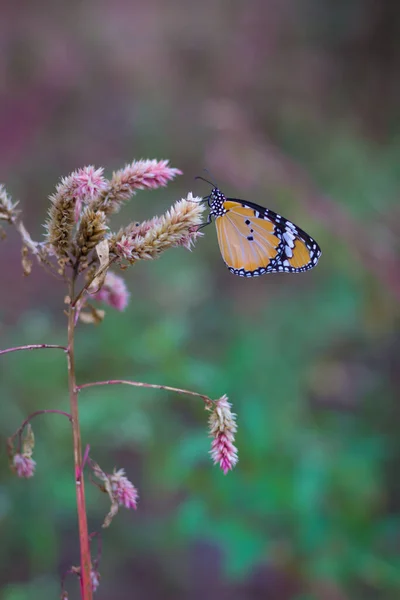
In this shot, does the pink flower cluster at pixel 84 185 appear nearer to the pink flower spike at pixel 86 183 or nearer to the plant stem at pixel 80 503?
the pink flower spike at pixel 86 183

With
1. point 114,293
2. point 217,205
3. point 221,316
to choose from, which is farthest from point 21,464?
point 221,316

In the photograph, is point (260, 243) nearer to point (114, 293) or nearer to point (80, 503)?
point (114, 293)

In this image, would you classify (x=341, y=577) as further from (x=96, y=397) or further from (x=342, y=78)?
(x=342, y=78)

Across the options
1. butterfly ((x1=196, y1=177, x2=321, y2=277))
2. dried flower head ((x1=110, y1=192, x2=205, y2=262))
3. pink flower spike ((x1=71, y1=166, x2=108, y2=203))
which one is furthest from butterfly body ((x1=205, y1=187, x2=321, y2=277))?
pink flower spike ((x1=71, y1=166, x2=108, y2=203))

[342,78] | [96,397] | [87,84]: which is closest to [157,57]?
[87,84]

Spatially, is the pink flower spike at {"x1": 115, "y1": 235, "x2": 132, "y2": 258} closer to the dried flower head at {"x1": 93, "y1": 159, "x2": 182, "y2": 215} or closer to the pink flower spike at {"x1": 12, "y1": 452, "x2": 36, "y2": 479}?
the dried flower head at {"x1": 93, "y1": 159, "x2": 182, "y2": 215}

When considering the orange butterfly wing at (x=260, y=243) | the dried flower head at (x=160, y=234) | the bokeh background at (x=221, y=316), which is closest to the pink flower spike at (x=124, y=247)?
the dried flower head at (x=160, y=234)

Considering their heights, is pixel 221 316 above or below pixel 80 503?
above
